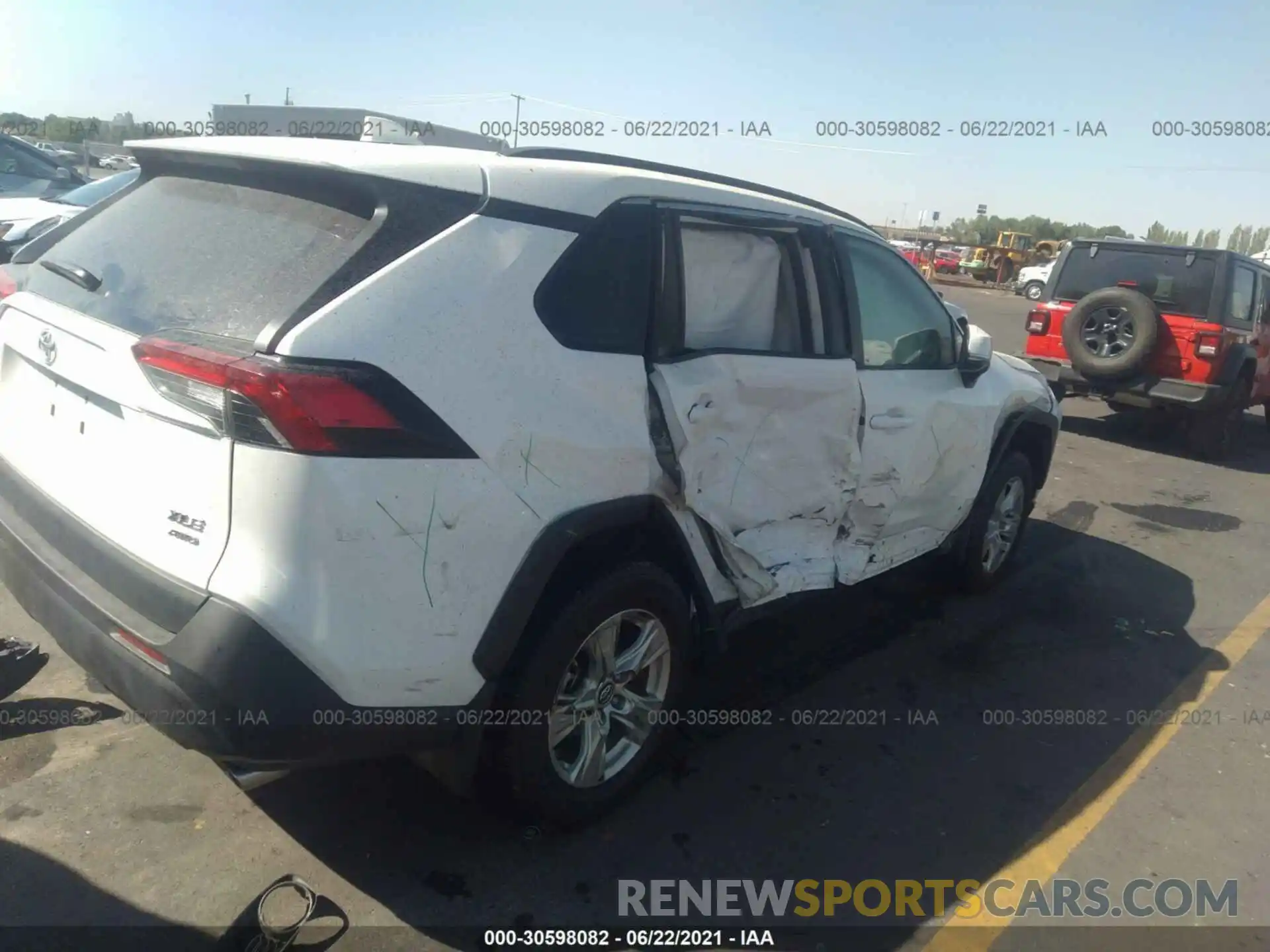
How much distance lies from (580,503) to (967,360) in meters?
2.61

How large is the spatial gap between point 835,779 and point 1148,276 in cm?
798

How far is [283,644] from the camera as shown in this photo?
2.18 meters

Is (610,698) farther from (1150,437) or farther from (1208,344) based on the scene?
(1150,437)

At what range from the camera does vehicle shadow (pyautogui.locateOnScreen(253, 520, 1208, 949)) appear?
9.29ft

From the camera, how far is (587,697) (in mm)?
2941

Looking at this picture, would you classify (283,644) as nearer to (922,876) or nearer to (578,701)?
(578,701)

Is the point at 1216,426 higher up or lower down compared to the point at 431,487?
lower down

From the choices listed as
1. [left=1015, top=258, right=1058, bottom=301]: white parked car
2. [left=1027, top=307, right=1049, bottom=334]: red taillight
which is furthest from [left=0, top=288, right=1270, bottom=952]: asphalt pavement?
[left=1015, top=258, right=1058, bottom=301]: white parked car

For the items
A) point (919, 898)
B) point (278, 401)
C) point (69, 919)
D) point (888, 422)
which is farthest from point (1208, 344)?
point (69, 919)

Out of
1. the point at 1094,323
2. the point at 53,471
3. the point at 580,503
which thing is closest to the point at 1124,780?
the point at 580,503

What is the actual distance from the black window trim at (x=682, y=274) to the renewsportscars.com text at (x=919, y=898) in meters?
1.59

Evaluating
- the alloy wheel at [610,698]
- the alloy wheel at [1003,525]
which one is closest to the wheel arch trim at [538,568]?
the alloy wheel at [610,698]

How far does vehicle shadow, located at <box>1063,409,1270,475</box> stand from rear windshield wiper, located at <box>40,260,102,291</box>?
32.0 feet

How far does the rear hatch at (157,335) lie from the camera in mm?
2295
